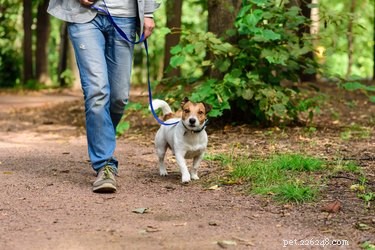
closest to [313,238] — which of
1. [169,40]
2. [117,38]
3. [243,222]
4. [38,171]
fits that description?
[243,222]

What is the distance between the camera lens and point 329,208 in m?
4.90

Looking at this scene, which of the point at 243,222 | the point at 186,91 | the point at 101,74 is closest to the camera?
the point at 243,222

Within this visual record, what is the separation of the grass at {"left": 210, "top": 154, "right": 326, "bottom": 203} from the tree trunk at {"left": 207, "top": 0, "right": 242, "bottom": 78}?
11.7 feet

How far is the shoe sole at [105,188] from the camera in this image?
5.63 m

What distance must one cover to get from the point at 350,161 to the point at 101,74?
9.45 feet

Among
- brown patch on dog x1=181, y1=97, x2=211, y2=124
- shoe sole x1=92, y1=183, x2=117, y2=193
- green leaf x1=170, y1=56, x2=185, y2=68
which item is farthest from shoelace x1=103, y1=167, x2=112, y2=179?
green leaf x1=170, y1=56, x2=185, y2=68

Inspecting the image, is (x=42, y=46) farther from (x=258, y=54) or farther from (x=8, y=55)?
(x=258, y=54)

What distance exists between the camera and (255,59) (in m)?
9.59

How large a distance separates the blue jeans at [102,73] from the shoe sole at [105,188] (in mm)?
268

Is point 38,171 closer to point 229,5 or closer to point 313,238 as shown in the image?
point 313,238

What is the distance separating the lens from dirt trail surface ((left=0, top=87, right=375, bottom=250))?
13.8 ft

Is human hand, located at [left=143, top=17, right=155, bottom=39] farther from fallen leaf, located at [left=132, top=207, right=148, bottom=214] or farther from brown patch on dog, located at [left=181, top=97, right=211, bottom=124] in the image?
fallen leaf, located at [left=132, top=207, right=148, bottom=214]

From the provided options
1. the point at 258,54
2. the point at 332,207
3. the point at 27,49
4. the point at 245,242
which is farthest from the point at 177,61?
the point at 27,49

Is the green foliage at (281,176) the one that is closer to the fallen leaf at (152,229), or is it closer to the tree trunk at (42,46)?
the fallen leaf at (152,229)
